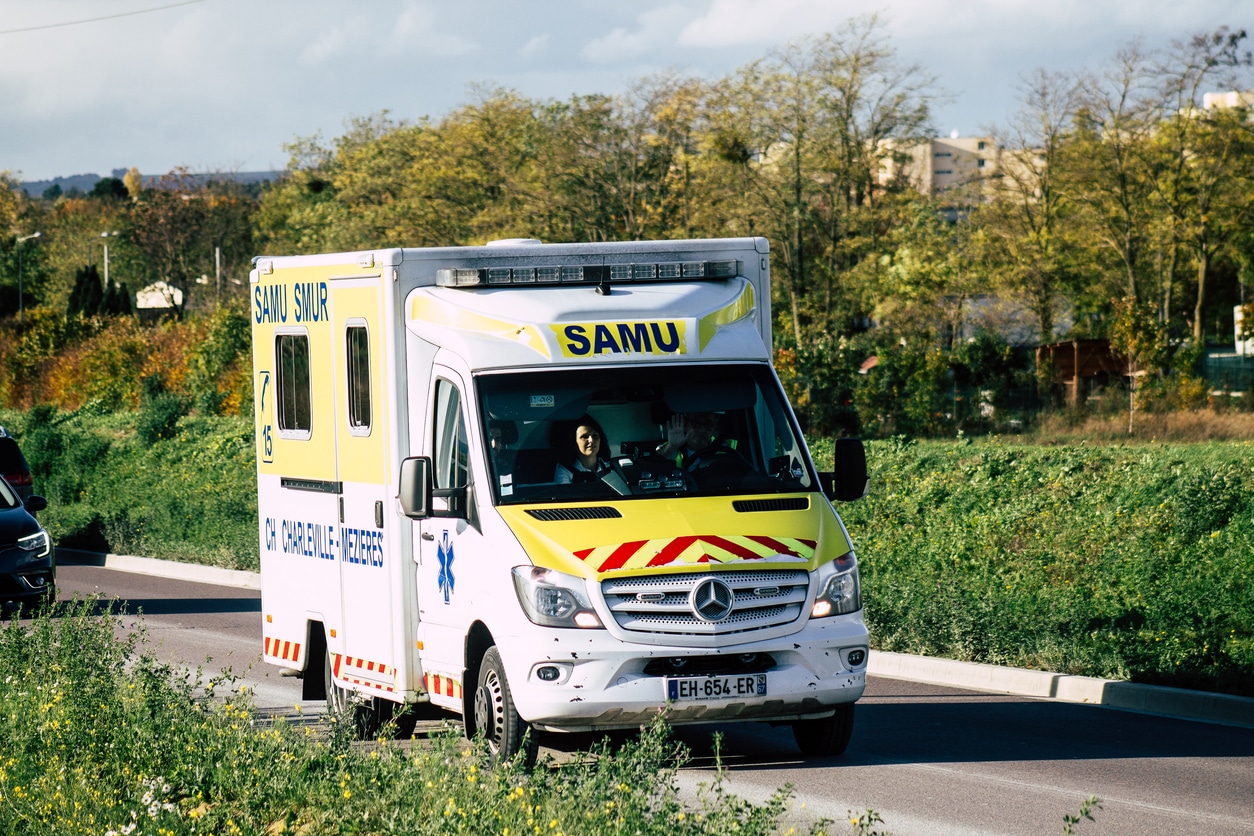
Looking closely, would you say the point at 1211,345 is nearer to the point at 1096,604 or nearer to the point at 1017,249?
the point at 1017,249

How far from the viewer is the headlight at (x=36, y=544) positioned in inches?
643

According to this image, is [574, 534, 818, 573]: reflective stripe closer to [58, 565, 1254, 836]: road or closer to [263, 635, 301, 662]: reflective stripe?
[58, 565, 1254, 836]: road

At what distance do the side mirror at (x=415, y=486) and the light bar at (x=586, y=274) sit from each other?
1164 mm

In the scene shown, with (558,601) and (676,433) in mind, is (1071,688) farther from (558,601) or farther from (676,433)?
(558,601)

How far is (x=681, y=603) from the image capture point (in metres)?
8.11

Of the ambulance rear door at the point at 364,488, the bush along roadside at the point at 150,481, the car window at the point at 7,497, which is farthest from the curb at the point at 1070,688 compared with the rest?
the bush along roadside at the point at 150,481

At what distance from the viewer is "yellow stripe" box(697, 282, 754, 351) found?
30.1ft

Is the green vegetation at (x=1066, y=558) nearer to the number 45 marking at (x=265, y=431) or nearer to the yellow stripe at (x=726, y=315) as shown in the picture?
the yellow stripe at (x=726, y=315)

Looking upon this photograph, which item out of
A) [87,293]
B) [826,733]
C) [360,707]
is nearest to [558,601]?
[826,733]

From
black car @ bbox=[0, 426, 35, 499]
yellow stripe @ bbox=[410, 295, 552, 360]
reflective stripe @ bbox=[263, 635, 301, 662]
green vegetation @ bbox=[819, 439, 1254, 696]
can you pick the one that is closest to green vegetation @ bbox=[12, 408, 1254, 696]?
green vegetation @ bbox=[819, 439, 1254, 696]

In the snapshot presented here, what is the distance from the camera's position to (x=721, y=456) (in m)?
9.06

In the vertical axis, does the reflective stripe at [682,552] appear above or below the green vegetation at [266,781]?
above

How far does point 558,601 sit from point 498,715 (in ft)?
2.72

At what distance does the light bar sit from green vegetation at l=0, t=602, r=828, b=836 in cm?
264
